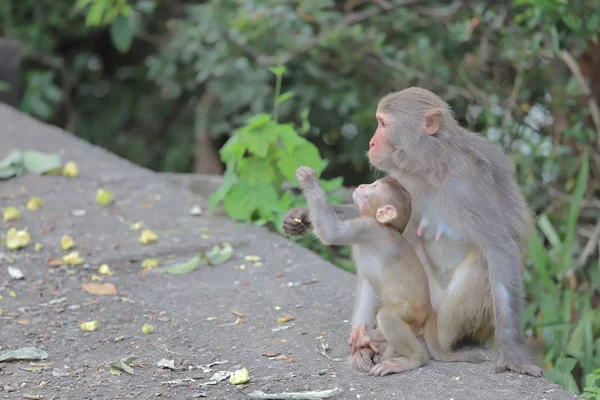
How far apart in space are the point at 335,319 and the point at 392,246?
24.8 inches

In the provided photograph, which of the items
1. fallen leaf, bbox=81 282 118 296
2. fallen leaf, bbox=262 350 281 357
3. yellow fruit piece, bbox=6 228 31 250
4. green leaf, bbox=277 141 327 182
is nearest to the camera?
fallen leaf, bbox=262 350 281 357

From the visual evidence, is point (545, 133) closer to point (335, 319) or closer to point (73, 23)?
point (335, 319)

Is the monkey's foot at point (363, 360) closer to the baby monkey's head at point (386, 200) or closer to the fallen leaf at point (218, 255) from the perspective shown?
the baby monkey's head at point (386, 200)

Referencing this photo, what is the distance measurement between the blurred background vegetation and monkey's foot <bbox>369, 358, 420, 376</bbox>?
78 centimetres

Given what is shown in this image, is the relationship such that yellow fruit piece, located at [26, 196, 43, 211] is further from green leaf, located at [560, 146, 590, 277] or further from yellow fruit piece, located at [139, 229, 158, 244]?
green leaf, located at [560, 146, 590, 277]

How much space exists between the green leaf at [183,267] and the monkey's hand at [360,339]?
1.37m

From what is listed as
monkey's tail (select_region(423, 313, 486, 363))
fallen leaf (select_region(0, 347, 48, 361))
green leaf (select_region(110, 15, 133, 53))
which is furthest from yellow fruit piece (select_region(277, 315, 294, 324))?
A: green leaf (select_region(110, 15, 133, 53))

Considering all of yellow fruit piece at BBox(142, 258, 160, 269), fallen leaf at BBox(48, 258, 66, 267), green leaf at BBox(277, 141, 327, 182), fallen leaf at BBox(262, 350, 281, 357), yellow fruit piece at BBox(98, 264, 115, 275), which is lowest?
fallen leaf at BBox(48, 258, 66, 267)

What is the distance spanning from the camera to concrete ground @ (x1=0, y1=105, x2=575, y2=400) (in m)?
3.22

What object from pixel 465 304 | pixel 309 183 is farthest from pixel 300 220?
pixel 465 304

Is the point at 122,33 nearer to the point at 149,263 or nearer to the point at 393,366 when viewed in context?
the point at 149,263

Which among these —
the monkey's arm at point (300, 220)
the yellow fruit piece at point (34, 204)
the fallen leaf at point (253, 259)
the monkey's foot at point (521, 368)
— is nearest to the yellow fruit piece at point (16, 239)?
the yellow fruit piece at point (34, 204)

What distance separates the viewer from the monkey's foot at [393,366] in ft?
10.7

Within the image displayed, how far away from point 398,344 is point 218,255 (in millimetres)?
1675
